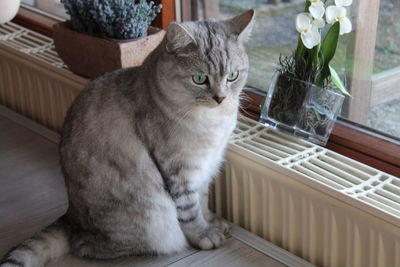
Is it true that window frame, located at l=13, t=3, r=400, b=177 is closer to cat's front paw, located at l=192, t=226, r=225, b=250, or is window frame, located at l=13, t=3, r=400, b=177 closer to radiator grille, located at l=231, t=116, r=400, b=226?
radiator grille, located at l=231, t=116, r=400, b=226

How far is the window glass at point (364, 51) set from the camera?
1630mm

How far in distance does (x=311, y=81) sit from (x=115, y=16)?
64cm

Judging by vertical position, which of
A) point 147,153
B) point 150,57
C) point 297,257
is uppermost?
point 150,57

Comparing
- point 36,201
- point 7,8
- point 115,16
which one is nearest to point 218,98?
point 115,16

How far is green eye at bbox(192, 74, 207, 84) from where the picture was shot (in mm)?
1540

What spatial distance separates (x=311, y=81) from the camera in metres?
1.71

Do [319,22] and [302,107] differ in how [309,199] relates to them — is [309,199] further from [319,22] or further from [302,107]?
[319,22]

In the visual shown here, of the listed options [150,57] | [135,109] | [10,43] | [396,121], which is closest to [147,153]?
[135,109]

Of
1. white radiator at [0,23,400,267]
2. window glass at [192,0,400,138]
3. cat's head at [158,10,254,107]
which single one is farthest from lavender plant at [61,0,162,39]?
cat's head at [158,10,254,107]

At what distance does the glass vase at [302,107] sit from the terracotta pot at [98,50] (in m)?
0.43

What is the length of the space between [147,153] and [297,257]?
47cm

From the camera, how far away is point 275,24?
192cm

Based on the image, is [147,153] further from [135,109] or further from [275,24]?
[275,24]

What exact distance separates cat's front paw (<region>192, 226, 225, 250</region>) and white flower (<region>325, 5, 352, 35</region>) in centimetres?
63
